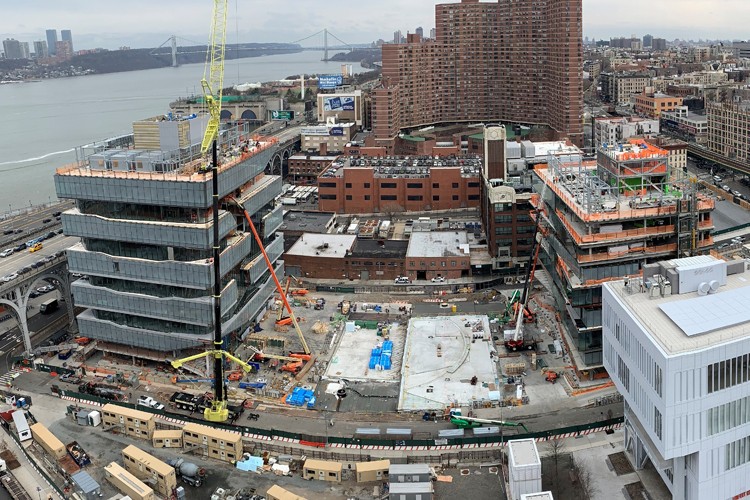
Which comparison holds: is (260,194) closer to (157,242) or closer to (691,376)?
(157,242)

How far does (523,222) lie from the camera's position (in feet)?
192

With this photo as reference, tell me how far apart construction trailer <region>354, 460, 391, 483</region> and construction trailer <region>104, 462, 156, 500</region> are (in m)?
8.94

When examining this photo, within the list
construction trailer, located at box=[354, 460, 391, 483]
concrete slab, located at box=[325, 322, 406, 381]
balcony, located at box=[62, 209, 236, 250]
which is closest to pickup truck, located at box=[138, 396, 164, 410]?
balcony, located at box=[62, 209, 236, 250]

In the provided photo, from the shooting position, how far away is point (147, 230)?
4131cm

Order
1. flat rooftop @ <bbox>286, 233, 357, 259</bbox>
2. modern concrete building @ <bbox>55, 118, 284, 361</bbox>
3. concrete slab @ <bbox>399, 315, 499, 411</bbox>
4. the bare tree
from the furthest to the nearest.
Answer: flat rooftop @ <bbox>286, 233, 357, 259</bbox>
modern concrete building @ <bbox>55, 118, 284, 361</bbox>
concrete slab @ <bbox>399, 315, 499, 411</bbox>
the bare tree

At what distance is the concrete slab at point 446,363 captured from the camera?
40.2 m

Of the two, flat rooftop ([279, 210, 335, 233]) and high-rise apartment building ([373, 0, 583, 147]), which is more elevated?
high-rise apartment building ([373, 0, 583, 147])

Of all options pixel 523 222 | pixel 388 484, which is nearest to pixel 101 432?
pixel 388 484

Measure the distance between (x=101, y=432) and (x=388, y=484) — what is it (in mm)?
15685

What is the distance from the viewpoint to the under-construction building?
39.0 metres

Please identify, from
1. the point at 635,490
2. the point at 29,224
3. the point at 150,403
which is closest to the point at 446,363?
the point at 635,490

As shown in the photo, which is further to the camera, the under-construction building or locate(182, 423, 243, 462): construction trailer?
the under-construction building

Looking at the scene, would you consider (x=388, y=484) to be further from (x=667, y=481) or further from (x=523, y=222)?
(x=523, y=222)

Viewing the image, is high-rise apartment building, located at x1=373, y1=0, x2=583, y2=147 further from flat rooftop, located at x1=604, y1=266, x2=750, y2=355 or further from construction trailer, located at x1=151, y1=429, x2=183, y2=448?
flat rooftop, located at x1=604, y1=266, x2=750, y2=355
